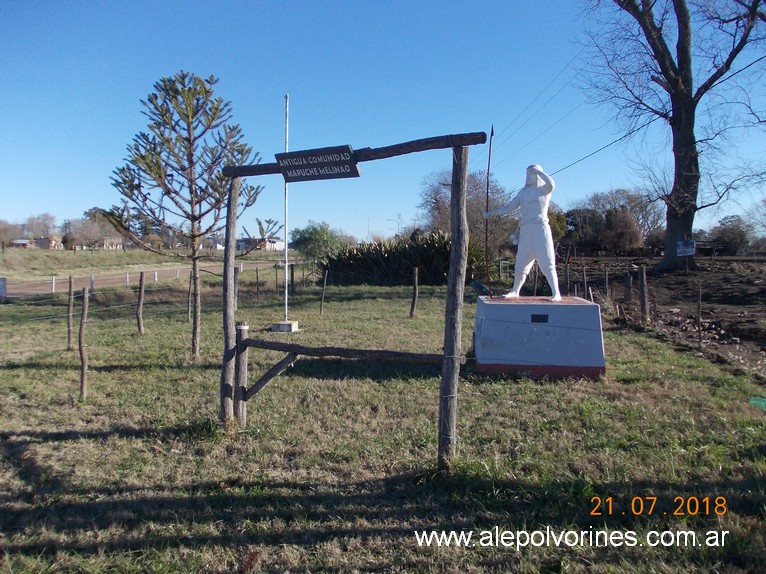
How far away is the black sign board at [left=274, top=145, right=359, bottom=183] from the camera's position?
15.8 ft

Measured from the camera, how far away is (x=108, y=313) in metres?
16.6

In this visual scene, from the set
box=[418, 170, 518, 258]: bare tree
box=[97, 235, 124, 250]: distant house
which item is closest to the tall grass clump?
box=[418, 170, 518, 258]: bare tree

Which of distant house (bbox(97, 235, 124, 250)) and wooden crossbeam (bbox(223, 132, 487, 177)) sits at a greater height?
distant house (bbox(97, 235, 124, 250))

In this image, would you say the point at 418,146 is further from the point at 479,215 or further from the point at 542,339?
the point at 479,215

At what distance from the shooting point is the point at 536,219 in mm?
7953

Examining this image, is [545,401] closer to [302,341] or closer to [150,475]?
[150,475]

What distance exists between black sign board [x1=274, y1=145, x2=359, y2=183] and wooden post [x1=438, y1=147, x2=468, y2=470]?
105 cm

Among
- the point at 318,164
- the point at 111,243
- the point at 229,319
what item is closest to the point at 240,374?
the point at 229,319

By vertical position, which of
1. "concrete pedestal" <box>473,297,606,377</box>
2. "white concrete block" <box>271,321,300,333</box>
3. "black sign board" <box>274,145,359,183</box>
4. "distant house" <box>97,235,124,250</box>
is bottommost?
"white concrete block" <box>271,321,300,333</box>

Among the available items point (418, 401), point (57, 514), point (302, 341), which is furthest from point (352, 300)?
point (57, 514)

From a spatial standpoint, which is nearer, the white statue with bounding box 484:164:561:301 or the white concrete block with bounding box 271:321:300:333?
the white statue with bounding box 484:164:561:301

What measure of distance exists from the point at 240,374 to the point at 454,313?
89.0 inches

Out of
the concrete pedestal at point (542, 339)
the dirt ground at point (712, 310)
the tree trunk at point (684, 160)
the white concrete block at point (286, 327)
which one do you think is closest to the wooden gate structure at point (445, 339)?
the concrete pedestal at point (542, 339)

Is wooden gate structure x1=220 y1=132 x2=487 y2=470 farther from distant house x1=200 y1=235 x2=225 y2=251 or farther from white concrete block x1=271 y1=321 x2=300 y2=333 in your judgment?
white concrete block x1=271 y1=321 x2=300 y2=333
